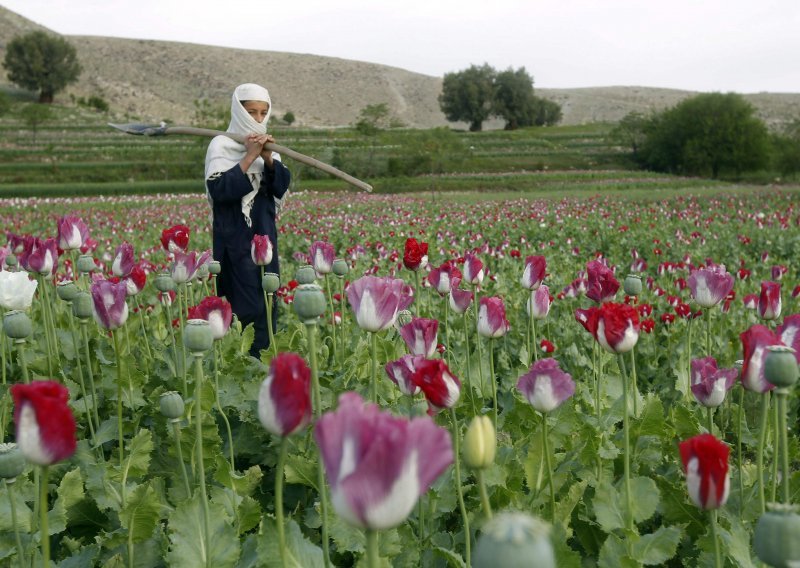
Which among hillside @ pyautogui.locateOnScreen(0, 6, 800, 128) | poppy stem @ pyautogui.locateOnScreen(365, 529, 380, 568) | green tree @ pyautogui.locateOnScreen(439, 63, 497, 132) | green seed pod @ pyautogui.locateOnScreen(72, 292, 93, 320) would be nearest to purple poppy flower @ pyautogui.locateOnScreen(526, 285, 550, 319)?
green seed pod @ pyautogui.locateOnScreen(72, 292, 93, 320)

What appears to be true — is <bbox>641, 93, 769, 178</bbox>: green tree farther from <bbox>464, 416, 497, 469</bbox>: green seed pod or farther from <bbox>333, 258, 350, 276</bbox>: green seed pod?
<bbox>464, 416, 497, 469</bbox>: green seed pod

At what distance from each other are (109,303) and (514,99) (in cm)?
8685

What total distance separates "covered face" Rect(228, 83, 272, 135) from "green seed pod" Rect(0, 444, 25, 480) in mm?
3109

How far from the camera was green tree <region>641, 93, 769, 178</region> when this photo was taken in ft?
151

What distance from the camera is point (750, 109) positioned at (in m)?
47.9

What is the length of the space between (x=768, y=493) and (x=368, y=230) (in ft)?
34.2

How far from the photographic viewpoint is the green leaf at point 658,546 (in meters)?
1.60

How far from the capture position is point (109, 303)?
1.95 metres

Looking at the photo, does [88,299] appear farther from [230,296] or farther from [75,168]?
[75,168]

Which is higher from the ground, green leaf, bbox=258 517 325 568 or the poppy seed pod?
the poppy seed pod

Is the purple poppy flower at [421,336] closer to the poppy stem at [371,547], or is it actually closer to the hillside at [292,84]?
the poppy stem at [371,547]

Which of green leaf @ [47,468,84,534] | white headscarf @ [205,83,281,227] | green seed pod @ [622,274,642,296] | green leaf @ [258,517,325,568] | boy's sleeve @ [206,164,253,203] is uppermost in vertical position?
white headscarf @ [205,83,281,227]

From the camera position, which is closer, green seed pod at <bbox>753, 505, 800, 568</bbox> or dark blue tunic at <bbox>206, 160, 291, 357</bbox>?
green seed pod at <bbox>753, 505, 800, 568</bbox>

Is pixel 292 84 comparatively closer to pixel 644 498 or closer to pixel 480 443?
pixel 644 498
